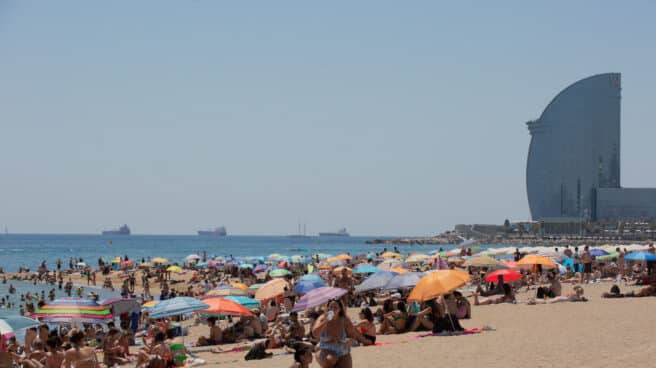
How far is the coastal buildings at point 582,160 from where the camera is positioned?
12625 cm

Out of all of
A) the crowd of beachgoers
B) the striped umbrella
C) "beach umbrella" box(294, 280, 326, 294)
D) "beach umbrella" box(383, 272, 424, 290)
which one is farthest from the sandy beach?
"beach umbrella" box(294, 280, 326, 294)

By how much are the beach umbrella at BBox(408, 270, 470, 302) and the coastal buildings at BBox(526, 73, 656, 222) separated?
118 meters

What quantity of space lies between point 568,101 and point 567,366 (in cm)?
12739

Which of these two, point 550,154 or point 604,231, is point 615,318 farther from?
point 550,154

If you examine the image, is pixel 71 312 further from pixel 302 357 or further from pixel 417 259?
pixel 417 259

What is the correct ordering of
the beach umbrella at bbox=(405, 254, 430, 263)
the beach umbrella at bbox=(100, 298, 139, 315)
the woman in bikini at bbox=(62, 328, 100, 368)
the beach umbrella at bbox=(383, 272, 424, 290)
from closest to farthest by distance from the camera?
the woman in bikini at bbox=(62, 328, 100, 368)
the beach umbrella at bbox=(383, 272, 424, 290)
the beach umbrella at bbox=(100, 298, 139, 315)
the beach umbrella at bbox=(405, 254, 430, 263)

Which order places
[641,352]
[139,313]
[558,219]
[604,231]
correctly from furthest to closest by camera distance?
[558,219]
[604,231]
[139,313]
[641,352]

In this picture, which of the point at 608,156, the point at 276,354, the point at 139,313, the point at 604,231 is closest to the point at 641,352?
the point at 276,354

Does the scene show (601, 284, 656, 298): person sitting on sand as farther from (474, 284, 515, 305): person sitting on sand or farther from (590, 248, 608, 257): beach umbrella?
(590, 248, 608, 257): beach umbrella

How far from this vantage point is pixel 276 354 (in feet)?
39.1

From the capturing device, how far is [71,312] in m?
13.3

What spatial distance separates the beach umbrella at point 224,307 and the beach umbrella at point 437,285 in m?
3.28

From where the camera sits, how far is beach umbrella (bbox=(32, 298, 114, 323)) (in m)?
13.2

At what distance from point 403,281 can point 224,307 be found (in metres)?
3.89
